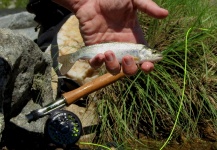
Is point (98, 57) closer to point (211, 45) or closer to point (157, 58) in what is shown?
point (157, 58)

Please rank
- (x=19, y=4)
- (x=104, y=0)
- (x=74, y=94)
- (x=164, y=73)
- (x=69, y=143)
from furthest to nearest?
(x=19, y=4) → (x=164, y=73) → (x=69, y=143) → (x=74, y=94) → (x=104, y=0)

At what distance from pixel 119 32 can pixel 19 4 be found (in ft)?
22.1

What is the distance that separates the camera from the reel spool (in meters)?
3.89

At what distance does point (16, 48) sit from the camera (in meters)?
3.68

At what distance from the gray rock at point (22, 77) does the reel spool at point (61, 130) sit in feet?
0.76

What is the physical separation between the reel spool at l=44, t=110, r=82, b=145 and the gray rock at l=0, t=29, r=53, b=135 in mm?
230

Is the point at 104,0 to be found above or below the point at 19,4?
above

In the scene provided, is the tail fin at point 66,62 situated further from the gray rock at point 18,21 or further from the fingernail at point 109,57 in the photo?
the gray rock at point 18,21

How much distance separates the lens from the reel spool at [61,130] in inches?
153

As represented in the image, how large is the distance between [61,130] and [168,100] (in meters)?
1.13

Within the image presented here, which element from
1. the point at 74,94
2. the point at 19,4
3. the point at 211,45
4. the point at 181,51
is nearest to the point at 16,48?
the point at 74,94

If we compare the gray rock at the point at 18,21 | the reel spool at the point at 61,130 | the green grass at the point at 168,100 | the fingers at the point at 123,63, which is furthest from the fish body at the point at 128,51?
the gray rock at the point at 18,21

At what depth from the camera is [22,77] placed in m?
3.85

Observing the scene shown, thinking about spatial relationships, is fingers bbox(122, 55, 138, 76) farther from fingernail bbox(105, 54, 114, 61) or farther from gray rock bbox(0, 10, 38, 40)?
gray rock bbox(0, 10, 38, 40)
